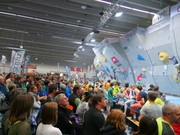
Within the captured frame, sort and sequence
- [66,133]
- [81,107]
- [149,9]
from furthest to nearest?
[149,9] < [81,107] < [66,133]

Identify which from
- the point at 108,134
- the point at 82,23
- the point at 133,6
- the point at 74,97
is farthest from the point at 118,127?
the point at 82,23

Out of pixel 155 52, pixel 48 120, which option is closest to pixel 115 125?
pixel 48 120

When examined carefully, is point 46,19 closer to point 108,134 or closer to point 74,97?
point 74,97

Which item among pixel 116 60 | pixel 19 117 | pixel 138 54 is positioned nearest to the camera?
pixel 19 117

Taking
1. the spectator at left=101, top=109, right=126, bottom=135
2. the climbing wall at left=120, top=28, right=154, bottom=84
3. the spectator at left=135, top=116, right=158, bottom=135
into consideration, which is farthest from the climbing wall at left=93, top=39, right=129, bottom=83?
the spectator at left=135, top=116, right=158, bottom=135

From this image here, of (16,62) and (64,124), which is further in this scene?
(16,62)

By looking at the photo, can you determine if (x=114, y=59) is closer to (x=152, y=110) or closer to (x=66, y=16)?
(x=66, y=16)

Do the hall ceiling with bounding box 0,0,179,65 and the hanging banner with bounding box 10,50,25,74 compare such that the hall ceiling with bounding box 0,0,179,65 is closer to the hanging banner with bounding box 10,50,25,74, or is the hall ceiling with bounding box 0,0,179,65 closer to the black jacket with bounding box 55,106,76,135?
the hanging banner with bounding box 10,50,25,74

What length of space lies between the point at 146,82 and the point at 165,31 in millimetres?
3712

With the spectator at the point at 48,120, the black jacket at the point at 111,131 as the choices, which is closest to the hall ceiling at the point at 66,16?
the black jacket at the point at 111,131

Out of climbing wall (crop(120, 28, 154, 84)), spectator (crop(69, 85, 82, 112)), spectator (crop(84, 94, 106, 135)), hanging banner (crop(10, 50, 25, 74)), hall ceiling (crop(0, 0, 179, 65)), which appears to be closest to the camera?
spectator (crop(84, 94, 106, 135))

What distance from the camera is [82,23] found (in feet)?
29.7

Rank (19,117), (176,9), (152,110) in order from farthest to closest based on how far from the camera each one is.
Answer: (176,9), (152,110), (19,117)

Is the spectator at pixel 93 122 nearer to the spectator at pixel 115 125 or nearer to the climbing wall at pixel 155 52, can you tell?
the spectator at pixel 115 125
